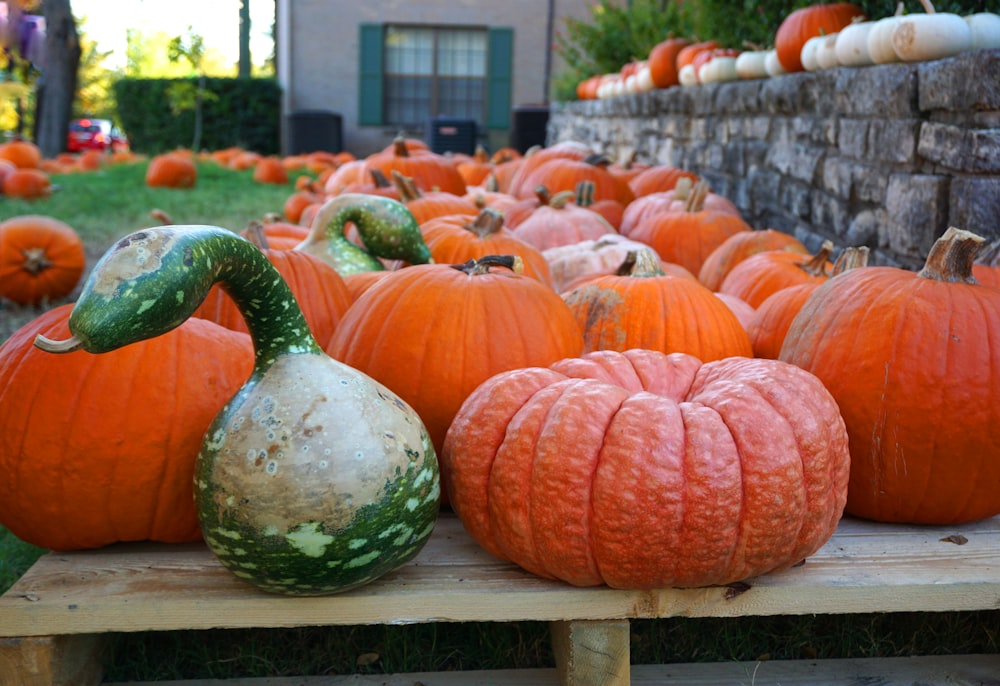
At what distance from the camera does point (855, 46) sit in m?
3.38

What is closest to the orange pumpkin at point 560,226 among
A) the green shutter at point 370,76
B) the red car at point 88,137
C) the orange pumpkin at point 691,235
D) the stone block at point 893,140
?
the orange pumpkin at point 691,235

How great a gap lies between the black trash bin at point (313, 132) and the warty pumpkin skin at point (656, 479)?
619 inches

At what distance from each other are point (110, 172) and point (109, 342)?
12.6 metres

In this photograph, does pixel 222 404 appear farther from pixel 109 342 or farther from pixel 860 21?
pixel 860 21

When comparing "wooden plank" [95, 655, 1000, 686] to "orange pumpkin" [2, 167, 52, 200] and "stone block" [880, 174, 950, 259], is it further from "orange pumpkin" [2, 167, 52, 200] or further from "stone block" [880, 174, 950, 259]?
"orange pumpkin" [2, 167, 52, 200]

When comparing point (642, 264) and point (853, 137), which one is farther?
point (853, 137)

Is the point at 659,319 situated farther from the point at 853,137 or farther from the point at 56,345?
the point at 853,137

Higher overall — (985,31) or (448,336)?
(985,31)

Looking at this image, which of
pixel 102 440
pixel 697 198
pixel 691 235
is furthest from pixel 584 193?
pixel 102 440

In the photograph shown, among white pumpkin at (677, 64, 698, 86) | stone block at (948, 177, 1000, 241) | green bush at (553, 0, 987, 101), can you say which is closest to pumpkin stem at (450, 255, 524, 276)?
stone block at (948, 177, 1000, 241)

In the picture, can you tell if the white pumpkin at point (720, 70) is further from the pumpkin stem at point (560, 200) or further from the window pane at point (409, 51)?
the window pane at point (409, 51)

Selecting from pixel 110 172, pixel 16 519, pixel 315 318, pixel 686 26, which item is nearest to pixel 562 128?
pixel 686 26

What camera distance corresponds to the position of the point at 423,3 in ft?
55.9

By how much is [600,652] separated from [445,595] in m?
0.26
